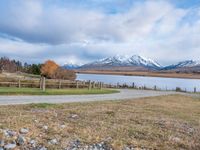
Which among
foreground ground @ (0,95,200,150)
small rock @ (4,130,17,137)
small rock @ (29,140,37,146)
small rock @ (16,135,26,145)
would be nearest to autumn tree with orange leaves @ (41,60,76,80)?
foreground ground @ (0,95,200,150)

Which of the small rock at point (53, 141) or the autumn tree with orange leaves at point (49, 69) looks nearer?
the small rock at point (53, 141)

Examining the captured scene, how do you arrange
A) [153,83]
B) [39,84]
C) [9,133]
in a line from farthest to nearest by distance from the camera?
[153,83]
[39,84]
[9,133]

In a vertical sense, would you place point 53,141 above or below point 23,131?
below

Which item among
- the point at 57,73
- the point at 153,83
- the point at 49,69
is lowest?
the point at 153,83

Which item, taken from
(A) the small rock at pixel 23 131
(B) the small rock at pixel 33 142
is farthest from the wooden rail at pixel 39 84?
(B) the small rock at pixel 33 142

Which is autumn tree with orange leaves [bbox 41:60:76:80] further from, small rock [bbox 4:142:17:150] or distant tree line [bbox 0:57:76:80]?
small rock [bbox 4:142:17:150]

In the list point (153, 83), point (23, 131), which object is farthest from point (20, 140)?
point (153, 83)

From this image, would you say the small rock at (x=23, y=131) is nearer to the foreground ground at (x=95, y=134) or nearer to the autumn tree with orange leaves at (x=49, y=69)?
the foreground ground at (x=95, y=134)

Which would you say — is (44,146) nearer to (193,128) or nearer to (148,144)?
(148,144)

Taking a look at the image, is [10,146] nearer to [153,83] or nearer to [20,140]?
[20,140]

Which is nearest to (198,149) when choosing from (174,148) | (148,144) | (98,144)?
(174,148)

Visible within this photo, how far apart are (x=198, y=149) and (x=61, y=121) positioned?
192 inches

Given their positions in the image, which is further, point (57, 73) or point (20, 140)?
point (57, 73)

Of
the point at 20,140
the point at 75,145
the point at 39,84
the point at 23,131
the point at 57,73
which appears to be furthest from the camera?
the point at 57,73
